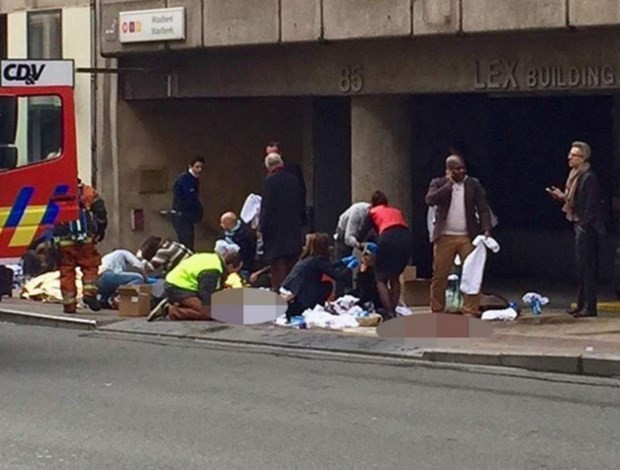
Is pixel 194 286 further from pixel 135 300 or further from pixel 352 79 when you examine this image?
pixel 352 79

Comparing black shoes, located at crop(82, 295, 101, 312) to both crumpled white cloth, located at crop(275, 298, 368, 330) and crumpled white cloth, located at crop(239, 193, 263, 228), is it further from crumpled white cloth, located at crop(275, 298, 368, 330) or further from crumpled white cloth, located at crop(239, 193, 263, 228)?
crumpled white cloth, located at crop(275, 298, 368, 330)

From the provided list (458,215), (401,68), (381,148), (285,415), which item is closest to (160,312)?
(458,215)

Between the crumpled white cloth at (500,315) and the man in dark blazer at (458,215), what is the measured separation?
0.16m

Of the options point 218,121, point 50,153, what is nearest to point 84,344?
point 50,153

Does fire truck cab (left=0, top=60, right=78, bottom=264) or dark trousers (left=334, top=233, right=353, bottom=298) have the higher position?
fire truck cab (left=0, top=60, right=78, bottom=264)

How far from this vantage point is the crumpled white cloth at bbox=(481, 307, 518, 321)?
16297 mm

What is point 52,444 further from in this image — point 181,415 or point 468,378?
point 468,378

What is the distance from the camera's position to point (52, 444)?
972 cm

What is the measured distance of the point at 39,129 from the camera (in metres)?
14.7

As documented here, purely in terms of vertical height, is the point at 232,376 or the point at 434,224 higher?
the point at 434,224

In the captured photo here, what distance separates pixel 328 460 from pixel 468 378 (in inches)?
150

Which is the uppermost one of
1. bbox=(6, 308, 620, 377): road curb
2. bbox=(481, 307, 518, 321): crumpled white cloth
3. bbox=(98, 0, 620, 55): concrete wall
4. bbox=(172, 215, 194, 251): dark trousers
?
bbox=(98, 0, 620, 55): concrete wall

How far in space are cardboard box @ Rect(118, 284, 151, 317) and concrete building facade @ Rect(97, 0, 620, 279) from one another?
127 inches

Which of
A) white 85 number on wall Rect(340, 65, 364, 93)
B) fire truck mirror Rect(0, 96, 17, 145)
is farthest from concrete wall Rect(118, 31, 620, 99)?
fire truck mirror Rect(0, 96, 17, 145)
